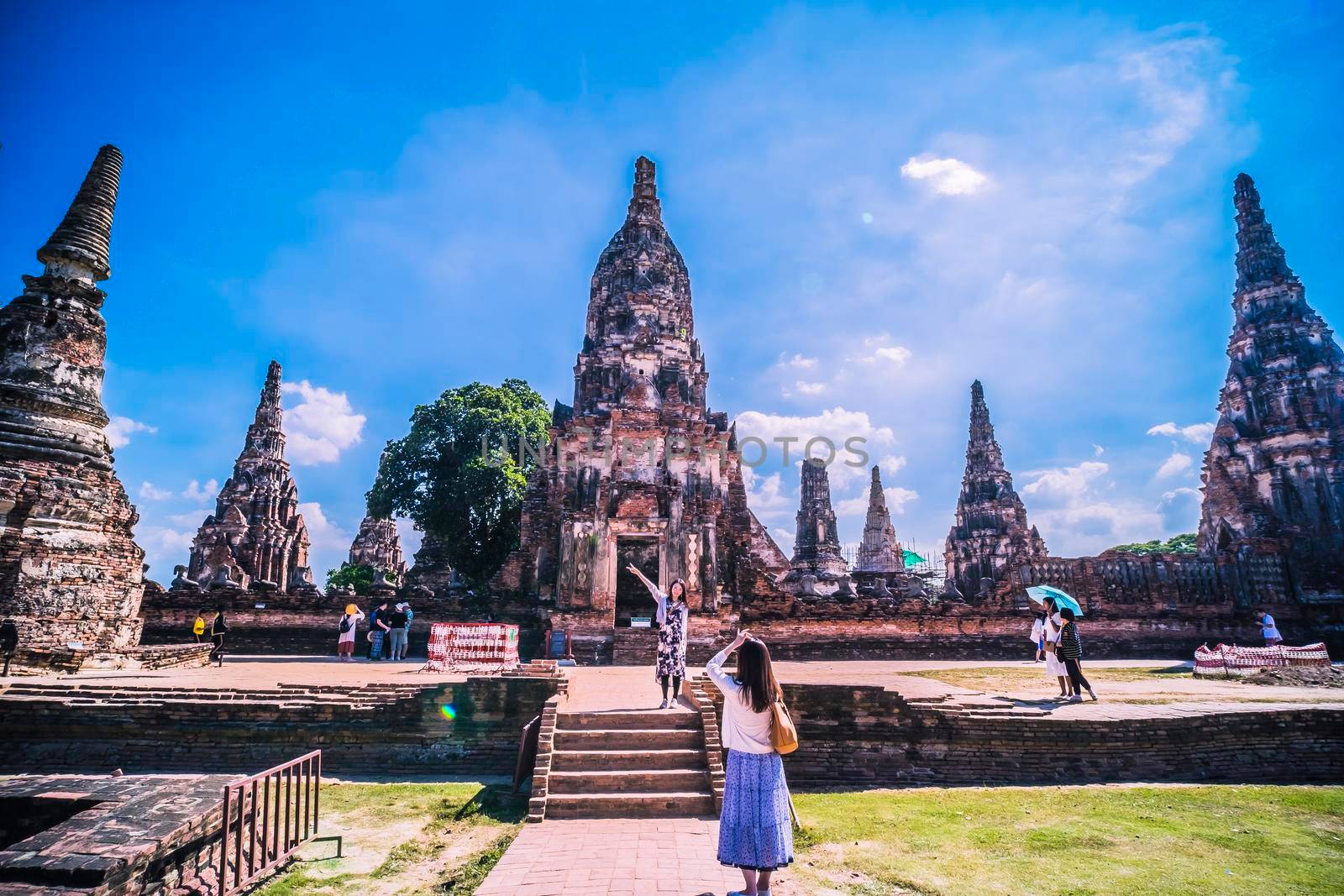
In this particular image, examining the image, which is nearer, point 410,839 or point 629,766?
point 410,839

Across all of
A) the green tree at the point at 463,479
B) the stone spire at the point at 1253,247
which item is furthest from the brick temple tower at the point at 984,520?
the green tree at the point at 463,479

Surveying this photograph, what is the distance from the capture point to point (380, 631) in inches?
715

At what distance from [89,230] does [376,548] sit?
1304 inches

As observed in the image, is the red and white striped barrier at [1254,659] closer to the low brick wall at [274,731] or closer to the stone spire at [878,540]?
the low brick wall at [274,731]

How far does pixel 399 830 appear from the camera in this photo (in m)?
6.59

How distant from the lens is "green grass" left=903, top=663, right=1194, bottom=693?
1295 centimetres

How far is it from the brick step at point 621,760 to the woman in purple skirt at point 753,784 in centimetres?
279

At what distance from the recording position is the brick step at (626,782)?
6926mm

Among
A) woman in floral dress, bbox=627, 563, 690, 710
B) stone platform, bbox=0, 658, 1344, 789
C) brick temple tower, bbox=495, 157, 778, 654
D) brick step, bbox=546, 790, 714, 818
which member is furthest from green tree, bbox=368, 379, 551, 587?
brick step, bbox=546, 790, 714, 818

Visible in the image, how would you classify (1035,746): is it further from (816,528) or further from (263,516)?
(263,516)

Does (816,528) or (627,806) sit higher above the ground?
(816,528)

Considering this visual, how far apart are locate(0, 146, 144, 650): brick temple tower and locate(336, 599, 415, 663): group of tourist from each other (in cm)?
435

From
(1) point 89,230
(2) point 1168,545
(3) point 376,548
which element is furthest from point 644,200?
(2) point 1168,545

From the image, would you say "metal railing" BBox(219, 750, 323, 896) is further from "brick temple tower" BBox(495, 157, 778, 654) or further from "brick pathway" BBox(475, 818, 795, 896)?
"brick temple tower" BBox(495, 157, 778, 654)
